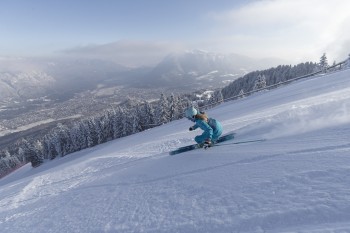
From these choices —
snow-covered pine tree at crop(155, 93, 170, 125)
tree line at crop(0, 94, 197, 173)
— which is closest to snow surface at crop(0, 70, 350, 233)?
tree line at crop(0, 94, 197, 173)

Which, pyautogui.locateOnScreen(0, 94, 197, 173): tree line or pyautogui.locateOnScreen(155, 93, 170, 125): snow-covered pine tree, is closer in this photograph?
pyautogui.locateOnScreen(155, 93, 170, 125): snow-covered pine tree

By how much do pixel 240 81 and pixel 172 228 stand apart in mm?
113283

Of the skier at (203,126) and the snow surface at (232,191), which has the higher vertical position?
the skier at (203,126)

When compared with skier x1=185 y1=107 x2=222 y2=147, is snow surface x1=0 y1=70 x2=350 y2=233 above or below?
below

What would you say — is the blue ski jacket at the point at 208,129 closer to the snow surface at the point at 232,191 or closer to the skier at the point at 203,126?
the skier at the point at 203,126

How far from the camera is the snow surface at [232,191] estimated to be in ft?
13.6

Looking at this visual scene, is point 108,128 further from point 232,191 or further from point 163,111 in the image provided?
point 232,191

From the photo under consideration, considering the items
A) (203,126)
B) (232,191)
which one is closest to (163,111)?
(203,126)

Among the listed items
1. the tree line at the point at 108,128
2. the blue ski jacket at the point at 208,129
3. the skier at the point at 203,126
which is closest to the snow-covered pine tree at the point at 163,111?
the tree line at the point at 108,128

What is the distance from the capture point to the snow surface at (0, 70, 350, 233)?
4141mm

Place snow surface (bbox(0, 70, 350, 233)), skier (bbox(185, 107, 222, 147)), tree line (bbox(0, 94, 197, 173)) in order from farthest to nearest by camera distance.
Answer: tree line (bbox(0, 94, 197, 173)), skier (bbox(185, 107, 222, 147)), snow surface (bbox(0, 70, 350, 233))

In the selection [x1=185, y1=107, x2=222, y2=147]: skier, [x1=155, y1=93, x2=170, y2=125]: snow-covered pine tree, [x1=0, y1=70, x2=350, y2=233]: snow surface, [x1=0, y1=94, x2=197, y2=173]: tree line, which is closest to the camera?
[x1=0, y1=70, x2=350, y2=233]: snow surface

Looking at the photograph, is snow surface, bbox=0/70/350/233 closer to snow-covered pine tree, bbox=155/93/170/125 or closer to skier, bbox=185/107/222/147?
skier, bbox=185/107/222/147

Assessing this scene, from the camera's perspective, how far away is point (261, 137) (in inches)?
324
